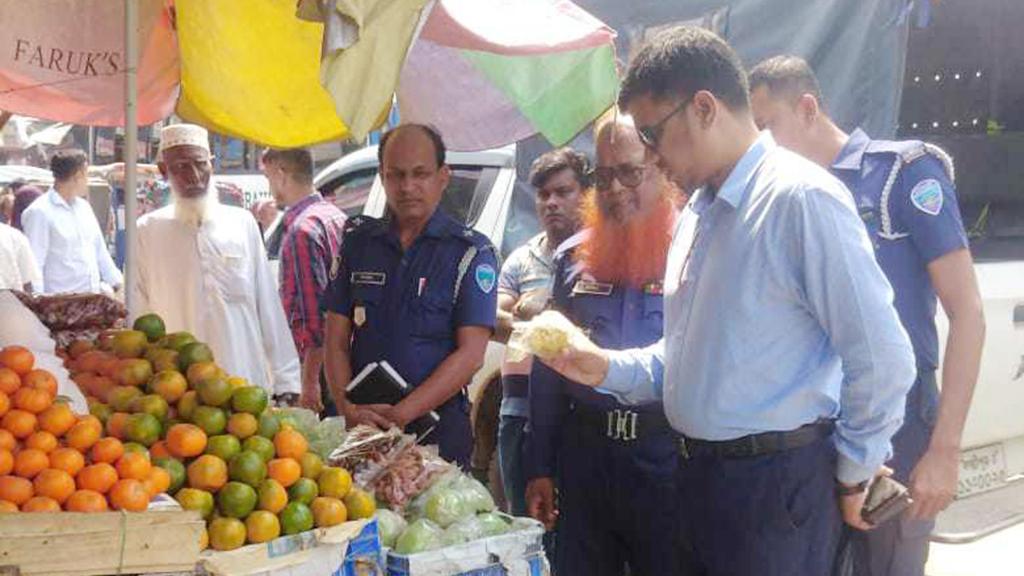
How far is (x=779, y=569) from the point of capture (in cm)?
266

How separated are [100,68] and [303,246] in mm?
1317

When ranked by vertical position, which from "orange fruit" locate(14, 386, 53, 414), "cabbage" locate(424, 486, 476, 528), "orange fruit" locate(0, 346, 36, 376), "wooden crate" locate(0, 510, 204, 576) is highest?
"orange fruit" locate(0, 346, 36, 376)

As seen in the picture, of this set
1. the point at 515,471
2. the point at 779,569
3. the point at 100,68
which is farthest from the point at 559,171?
the point at 779,569

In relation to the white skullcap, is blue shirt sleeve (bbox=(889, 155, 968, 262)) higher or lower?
lower

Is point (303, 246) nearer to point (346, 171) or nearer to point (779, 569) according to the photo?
point (346, 171)

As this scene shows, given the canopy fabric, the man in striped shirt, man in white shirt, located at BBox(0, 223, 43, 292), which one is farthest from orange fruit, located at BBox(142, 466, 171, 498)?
man in white shirt, located at BBox(0, 223, 43, 292)

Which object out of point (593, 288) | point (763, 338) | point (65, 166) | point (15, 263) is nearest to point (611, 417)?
point (593, 288)

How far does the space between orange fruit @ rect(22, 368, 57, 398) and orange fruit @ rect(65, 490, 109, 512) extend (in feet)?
1.24

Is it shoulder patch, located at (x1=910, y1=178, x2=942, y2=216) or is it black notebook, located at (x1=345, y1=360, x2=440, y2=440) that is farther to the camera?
black notebook, located at (x1=345, y1=360, x2=440, y2=440)

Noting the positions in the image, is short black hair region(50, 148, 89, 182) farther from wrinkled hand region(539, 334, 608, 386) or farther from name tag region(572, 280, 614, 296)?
wrinkled hand region(539, 334, 608, 386)

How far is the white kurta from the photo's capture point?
5645 millimetres

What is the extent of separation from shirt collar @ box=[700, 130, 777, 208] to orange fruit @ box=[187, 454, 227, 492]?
58.7 inches

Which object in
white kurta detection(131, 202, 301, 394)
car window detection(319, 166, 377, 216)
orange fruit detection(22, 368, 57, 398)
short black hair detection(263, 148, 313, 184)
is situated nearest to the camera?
orange fruit detection(22, 368, 57, 398)

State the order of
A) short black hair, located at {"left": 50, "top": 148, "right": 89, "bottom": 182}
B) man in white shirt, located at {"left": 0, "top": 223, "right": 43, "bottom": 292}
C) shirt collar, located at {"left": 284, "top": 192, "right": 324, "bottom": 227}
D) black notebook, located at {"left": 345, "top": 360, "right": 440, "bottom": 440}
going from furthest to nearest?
short black hair, located at {"left": 50, "top": 148, "right": 89, "bottom": 182}, man in white shirt, located at {"left": 0, "top": 223, "right": 43, "bottom": 292}, shirt collar, located at {"left": 284, "top": 192, "right": 324, "bottom": 227}, black notebook, located at {"left": 345, "top": 360, "right": 440, "bottom": 440}
